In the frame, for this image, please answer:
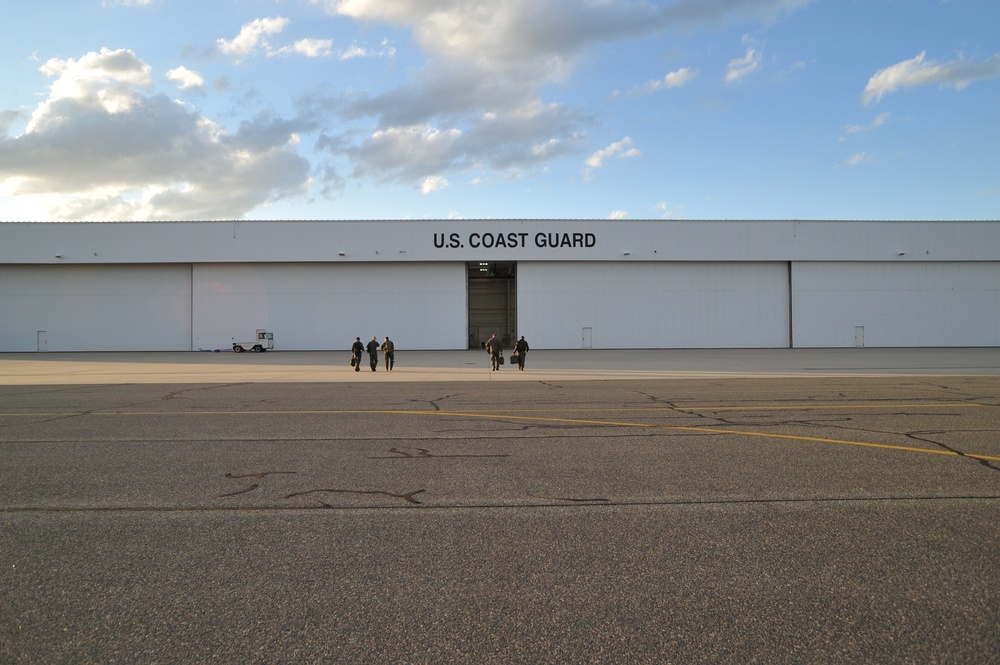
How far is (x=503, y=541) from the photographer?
4.86 metres

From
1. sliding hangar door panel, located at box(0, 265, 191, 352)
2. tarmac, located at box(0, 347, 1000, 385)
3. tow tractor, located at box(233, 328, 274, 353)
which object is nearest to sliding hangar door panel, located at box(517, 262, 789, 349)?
tarmac, located at box(0, 347, 1000, 385)

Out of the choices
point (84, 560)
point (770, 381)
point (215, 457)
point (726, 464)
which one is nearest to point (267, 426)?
point (215, 457)

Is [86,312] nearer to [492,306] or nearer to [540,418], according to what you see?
[492,306]

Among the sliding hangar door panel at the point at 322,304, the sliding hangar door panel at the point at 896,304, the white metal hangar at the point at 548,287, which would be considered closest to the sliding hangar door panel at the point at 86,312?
the white metal hangar at the point at 548,287

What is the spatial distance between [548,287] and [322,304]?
1504 centimetres

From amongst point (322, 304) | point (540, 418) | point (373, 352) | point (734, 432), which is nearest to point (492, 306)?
point (322, 304)

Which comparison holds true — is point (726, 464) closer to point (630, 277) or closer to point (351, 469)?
point (351, 469)

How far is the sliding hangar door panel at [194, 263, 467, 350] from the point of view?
43.7 meters

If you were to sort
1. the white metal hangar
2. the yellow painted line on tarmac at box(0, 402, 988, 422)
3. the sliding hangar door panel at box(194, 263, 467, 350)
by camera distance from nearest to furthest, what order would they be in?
the yellow painted line on tarmac at box(0, 402, 988, 422)
the white metal hangar
the sliding hangar door panel at box(194, 263, 467, 350)

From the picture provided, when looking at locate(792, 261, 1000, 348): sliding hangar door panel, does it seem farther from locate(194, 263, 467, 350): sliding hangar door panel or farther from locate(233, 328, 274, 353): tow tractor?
locate(233, 328, 274, 353): tow tractor

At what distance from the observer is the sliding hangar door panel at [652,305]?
143 feet

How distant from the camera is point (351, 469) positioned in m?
7.42

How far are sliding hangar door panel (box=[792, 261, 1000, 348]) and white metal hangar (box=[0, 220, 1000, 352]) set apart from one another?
9 centimetres

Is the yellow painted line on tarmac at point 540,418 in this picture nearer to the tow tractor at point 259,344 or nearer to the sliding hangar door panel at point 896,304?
the tow tractor at point 259,344
